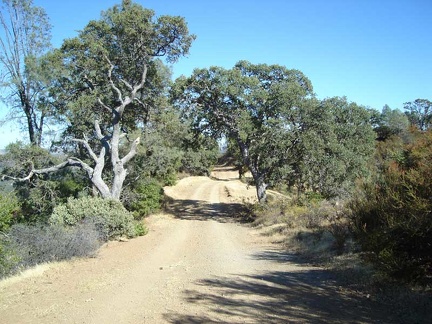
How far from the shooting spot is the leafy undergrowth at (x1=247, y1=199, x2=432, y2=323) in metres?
6.60

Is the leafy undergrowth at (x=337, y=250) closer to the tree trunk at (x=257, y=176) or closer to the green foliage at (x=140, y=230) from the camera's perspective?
the tree trunk at (x=257, y=176)

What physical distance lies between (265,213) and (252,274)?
40.4ft

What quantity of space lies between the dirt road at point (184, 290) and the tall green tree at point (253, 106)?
9098mm

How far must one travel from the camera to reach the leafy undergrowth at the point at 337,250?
6602 mm

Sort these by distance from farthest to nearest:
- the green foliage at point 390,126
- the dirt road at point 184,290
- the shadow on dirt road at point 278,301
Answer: the green foliage at point 390,126, the dirt road at point 184,290, the shadow on dirt road at point 278,301

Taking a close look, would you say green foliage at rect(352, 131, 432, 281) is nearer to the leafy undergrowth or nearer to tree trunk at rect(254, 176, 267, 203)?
the leafy undergrowth

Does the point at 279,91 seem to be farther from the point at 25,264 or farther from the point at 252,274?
the point at 25,264

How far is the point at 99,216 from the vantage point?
54.3 ft

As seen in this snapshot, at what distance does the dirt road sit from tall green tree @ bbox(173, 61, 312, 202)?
9098 mm

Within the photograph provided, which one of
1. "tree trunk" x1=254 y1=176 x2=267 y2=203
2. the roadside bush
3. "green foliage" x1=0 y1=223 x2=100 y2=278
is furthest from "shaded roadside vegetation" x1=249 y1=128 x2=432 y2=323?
"tree trunk" x1=254 y1=176 x2=267 y2=203

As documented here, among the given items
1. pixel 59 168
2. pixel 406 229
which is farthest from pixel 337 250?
pixel 59 168

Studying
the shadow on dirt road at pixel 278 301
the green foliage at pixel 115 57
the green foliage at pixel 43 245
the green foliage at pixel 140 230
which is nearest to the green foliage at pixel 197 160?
the green foliage at pixel 115 57

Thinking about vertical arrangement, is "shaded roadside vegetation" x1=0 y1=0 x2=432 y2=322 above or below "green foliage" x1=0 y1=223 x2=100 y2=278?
above

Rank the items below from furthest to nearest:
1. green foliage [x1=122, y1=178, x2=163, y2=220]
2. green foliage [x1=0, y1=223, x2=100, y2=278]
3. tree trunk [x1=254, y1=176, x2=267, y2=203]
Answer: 1. tree trunk [x1=254, y1=176, x2=267, y2=203]
2. green foliage [x1=122, y1=178, x2=163, y2=220]
3. green foliage [x1=0, y1=223, x2=100, y2=278]
